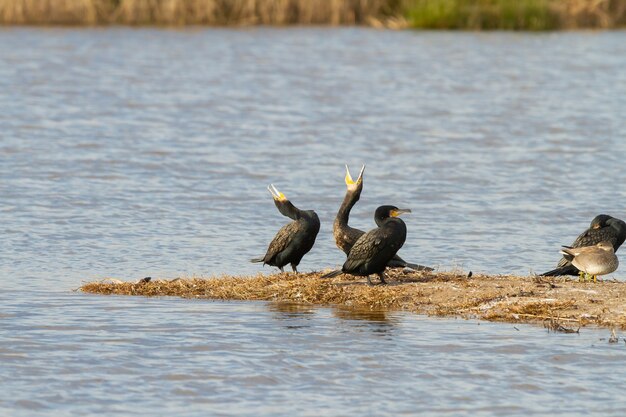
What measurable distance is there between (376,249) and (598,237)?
2.09 metres

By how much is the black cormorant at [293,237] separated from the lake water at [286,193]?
0.89 metres

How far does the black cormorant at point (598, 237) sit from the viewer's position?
1171 cm

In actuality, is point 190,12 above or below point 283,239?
below

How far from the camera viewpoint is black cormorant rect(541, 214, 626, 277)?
11711 millimetres

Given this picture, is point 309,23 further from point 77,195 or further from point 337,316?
point 337,316

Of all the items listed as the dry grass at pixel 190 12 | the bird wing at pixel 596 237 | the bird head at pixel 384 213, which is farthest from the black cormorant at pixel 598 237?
the dry grass at pixel 190 12

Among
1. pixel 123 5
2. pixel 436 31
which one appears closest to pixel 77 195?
pixel 123 5

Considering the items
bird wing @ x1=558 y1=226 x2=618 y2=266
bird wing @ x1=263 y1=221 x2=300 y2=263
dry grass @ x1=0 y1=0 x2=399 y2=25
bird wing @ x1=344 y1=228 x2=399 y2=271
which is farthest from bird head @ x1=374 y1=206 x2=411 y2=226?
dry grass @ x1=0 y1=0 x2=399 y2=25

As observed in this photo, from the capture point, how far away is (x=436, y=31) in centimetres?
4084

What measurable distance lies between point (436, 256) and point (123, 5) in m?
25.9

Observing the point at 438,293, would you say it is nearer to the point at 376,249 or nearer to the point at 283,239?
the point at 376,249

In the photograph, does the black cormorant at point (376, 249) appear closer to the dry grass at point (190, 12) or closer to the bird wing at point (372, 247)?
the bird wing at point (372, 247)

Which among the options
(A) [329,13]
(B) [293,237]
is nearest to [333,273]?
(B) [293,237]

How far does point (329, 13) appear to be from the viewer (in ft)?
129
